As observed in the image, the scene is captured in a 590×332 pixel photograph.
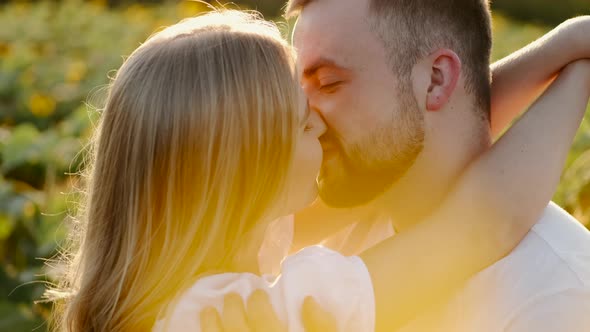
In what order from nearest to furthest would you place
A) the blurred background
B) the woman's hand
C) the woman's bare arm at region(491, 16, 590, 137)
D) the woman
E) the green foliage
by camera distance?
the woman's hand → the woman → the woman's bare arm at region(491, 16, 590, 137) → the blurred background → the green foliage

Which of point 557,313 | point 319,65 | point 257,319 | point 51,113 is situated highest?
point 319,65

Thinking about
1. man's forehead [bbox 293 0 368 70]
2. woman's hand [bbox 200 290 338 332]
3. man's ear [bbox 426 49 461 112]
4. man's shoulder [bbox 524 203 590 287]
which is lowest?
man's shoulder [bbox 524 203 590 287]

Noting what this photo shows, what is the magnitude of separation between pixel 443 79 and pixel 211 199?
3.13 ft

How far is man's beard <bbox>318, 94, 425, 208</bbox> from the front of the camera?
335 cm

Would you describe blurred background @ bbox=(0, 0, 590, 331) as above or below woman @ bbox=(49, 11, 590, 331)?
below

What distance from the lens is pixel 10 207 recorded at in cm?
655

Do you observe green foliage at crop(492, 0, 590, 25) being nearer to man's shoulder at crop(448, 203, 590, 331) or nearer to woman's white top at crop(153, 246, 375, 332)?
man's shoulder at crop(448, 203, 590, 331)

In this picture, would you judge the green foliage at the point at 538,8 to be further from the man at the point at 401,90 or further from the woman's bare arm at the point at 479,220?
the woman's bare arm at the point at 479,220

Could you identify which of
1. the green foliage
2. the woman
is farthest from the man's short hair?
the green foliage

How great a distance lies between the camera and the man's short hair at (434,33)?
336 centimetres

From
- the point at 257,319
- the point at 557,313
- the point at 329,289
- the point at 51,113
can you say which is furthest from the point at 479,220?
the point at 51,113

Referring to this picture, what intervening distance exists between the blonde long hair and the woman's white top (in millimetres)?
93

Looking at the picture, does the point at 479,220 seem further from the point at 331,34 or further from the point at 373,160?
the point at 331,34

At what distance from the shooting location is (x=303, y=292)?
→ 105 inches
